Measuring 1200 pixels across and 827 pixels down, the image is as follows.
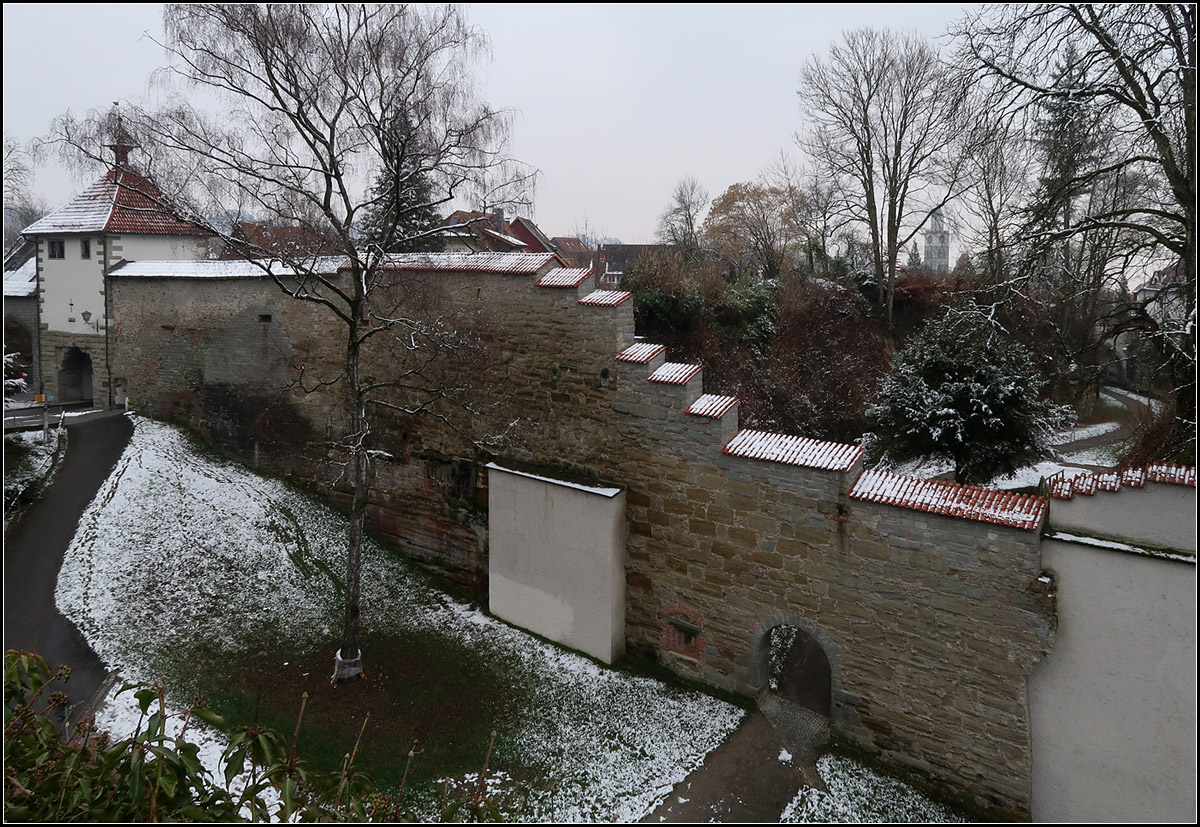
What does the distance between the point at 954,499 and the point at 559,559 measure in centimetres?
496

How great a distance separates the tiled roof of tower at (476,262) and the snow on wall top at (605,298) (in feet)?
3.11

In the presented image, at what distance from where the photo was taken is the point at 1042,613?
257 inches

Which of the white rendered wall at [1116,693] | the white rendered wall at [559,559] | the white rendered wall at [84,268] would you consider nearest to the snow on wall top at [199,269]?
the white rendered wall at [84,268]

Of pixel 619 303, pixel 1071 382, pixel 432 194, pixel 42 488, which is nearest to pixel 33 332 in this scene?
pixel 42 488

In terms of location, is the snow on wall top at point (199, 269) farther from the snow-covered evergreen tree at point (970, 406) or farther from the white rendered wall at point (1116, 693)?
the white rendered wall at point (1116, 693)

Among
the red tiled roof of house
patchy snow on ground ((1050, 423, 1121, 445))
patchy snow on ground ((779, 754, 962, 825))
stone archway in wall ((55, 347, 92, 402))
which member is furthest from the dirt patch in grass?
the red tiled roof of house

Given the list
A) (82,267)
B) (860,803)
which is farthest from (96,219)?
(860,803)

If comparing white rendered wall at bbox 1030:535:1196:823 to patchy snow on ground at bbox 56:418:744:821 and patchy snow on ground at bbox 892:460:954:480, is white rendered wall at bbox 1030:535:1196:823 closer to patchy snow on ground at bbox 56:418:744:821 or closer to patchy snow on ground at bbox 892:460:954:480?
patchy snow on ground at bbox 56:418:744:821

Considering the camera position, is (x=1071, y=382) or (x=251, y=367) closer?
(x=251, y=367)

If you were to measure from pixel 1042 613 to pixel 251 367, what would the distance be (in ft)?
44.8

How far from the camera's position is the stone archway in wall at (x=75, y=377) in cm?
2002

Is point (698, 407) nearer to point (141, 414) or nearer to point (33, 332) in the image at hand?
point (141, 414)

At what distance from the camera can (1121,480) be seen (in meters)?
6.23

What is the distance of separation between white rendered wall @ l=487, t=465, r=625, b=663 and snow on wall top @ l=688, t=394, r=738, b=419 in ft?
5.01
